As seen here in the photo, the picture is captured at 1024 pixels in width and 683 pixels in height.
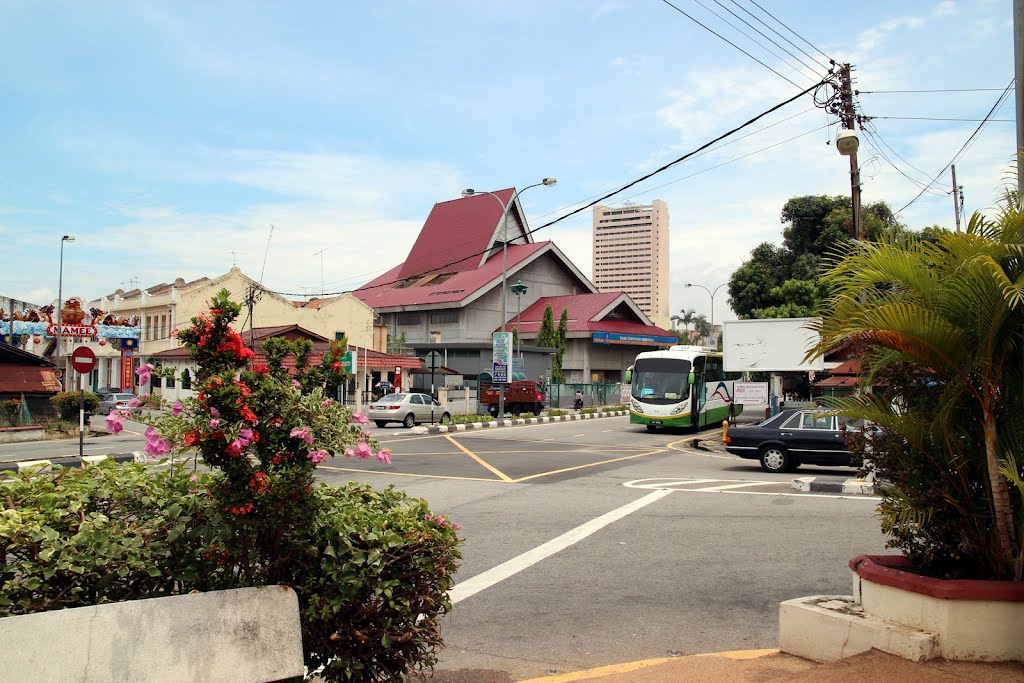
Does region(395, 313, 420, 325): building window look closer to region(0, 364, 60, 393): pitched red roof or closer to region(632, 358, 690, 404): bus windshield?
region(632, 358, 690, 404): bus windshield

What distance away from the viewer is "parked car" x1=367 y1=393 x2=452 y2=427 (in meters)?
31.5

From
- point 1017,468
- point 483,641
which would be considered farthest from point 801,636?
point 483,641

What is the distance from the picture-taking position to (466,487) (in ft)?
47.7

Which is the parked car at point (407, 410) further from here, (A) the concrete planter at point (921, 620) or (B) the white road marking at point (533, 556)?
(A) the concrete planter at point (921, 620)

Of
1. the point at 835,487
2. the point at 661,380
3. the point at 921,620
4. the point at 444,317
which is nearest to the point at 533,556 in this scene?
the point at 921,620

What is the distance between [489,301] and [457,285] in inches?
120

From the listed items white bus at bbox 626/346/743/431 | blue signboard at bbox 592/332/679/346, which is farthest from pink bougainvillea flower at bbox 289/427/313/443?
blue signboard at bbox 592/332/679/346

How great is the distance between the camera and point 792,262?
5206 centimetres

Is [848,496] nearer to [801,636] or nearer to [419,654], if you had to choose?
[801,636]

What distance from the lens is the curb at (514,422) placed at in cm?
2959

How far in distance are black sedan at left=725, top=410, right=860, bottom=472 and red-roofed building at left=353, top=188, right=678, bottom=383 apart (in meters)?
33.4

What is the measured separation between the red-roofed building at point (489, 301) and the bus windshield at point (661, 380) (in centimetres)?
2097

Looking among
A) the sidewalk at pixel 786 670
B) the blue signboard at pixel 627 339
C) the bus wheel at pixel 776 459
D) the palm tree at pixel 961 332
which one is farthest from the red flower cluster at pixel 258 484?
the blue signboard at pixel 627 339

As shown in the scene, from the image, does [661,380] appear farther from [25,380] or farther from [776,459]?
[25,380]
